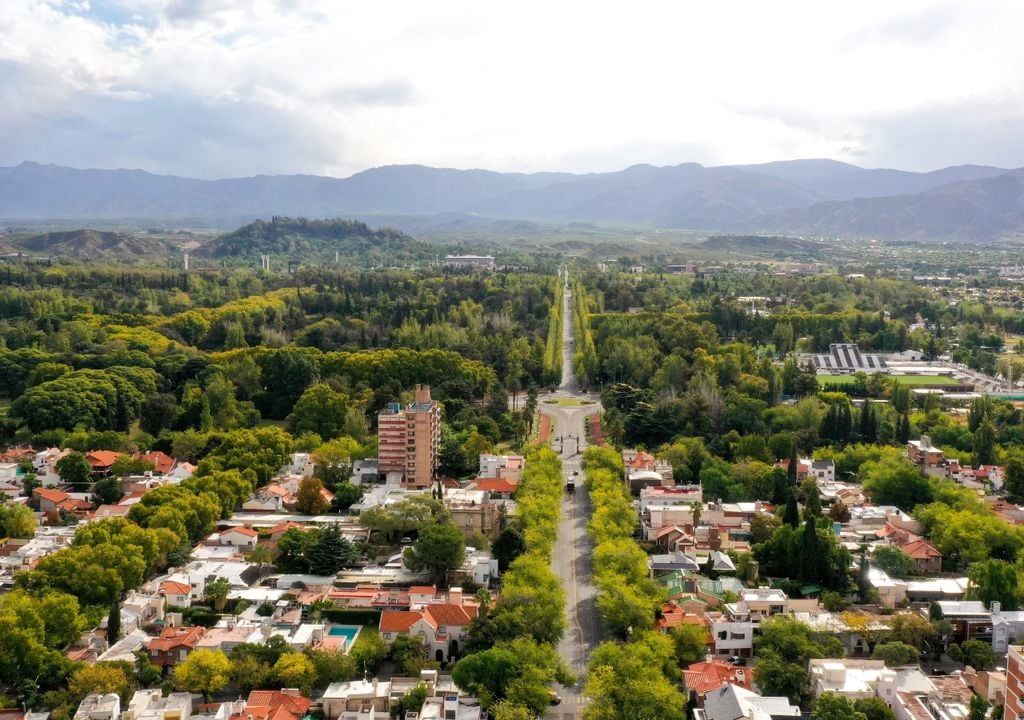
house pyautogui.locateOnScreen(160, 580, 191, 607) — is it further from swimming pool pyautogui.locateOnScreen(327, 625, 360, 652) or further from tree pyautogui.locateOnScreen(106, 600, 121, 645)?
swimming pool pyautogui.locateOnScreen(327, 625, 360, 652)

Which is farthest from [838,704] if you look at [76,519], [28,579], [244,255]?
[244,255]

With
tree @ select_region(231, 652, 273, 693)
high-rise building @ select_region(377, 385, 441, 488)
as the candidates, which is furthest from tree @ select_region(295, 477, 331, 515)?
tree @ select_region(231, 652, 273, 693)

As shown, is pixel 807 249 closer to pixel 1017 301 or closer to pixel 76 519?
pixel 1017 301

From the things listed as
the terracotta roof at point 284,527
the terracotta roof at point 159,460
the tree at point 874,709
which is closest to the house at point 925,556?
the tree at point 874,709

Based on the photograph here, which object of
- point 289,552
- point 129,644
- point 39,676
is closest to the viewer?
point 39,676

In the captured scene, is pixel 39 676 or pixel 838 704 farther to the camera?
pixel 39 676

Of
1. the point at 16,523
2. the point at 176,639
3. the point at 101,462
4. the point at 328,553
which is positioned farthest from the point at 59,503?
the point at 176,639
